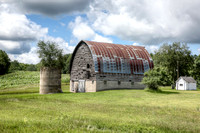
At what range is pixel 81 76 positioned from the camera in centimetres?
4353

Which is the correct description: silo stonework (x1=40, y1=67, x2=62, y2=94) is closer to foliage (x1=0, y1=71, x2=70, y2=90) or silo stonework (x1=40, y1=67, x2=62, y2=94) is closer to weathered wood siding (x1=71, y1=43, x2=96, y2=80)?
weathered wood siding (x1=71, y1=43, x2=96, y2=80)

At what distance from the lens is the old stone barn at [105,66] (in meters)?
39.8

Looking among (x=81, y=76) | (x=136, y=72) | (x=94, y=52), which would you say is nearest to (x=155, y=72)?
(x=136, y=72)

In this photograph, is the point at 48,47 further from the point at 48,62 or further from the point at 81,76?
the point at 81,76

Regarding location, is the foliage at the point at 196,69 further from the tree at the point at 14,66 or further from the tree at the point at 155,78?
the tree at the point at 14,66

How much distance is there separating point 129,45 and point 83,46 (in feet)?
40.8

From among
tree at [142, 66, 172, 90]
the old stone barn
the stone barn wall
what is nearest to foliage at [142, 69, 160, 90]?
tree at [142, 66, 172, 90]

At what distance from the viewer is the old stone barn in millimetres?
39812

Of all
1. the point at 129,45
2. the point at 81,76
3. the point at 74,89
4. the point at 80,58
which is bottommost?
the point at 74,89

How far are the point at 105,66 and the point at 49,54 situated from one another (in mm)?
30638

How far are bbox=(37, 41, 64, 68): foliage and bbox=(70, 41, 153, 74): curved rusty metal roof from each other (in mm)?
21833

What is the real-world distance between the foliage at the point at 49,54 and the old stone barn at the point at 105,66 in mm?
20114

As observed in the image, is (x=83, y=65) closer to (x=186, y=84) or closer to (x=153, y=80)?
(x=153, y=80)

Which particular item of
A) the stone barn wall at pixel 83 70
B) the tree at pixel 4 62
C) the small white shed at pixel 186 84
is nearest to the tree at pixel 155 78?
the stone barn wall at pixel 83 70
